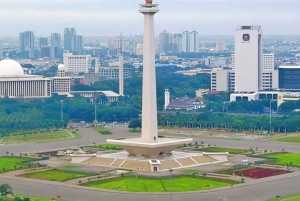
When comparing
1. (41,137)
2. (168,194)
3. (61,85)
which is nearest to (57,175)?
(168,194)

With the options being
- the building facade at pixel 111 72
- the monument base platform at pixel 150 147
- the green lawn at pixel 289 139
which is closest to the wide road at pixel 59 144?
the monument base platform at pixel 150 147

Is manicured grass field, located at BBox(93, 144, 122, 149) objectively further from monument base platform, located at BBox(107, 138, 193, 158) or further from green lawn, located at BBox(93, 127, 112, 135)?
green lawn, located at BBox(93, 127, 112, 135)

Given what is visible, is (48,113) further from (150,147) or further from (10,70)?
(150,147)

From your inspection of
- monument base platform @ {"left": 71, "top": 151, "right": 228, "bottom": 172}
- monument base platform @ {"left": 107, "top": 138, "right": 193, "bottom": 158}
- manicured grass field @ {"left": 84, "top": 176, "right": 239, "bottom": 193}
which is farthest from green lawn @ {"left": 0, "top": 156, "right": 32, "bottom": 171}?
manicured grass field @ {"left": 84, "top": 176, "right": 239, "bottom": 193}

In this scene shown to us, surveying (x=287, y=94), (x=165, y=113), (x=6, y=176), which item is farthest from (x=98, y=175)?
(x=287, y=94)

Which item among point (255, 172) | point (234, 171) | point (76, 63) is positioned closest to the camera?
point (255, 172)

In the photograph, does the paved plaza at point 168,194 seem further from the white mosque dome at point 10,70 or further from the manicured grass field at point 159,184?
the white mosque dome at point 10,70

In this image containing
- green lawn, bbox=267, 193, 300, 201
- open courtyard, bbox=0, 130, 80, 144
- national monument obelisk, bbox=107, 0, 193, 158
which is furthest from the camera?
open courtyard, bbox=0, 130, 80, 144
